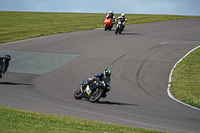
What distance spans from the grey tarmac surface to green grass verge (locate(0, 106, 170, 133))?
1.11 meters

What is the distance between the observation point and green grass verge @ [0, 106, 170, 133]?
747 cm

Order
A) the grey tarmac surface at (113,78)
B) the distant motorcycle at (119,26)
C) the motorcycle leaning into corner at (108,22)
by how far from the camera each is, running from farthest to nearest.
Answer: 1. the motorcycle leaning into corner at (108,22)
2. the distant motorcycle at (119,26)
3. the grey tarmac surface at (113,78)

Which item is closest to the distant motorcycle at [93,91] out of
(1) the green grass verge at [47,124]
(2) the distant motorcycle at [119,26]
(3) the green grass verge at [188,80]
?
(1) the green grass verge at [47,124]

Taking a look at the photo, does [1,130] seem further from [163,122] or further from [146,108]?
[146,108]

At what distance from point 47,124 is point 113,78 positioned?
362 inches

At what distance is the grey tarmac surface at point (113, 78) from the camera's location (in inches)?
429

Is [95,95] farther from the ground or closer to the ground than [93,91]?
closer to the ground

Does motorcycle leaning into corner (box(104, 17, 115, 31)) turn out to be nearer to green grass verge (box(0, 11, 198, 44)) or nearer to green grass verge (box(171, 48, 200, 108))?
green grass verge (box(0, 11, 198, 44))

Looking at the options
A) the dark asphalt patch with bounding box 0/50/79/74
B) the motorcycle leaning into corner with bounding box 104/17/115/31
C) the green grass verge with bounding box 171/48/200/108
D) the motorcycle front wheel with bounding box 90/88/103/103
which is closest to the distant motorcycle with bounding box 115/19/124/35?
the motorcycle leaning into corner with bounding box 104/17/115/31

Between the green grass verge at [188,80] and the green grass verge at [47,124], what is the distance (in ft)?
18.9

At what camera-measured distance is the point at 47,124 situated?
27.2ft

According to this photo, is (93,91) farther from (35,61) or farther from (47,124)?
(35,61)

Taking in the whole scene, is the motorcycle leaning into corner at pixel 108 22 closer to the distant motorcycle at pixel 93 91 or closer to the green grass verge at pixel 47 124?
the distant motorcycle at pixel 93 91

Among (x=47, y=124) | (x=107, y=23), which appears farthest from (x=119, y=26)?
(x=47, y=124)
